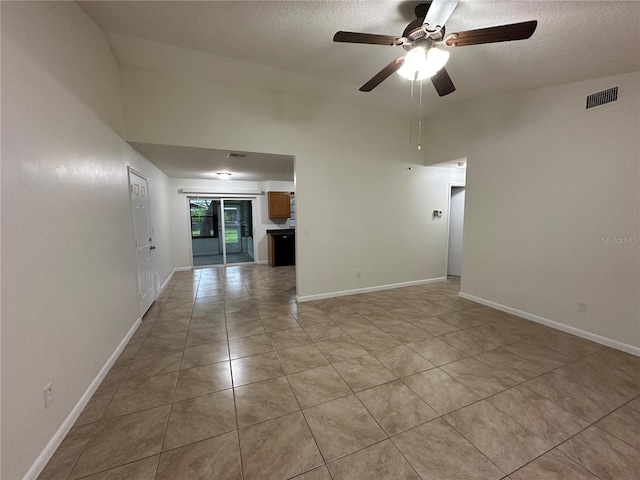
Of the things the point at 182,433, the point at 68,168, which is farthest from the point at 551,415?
the point at 68,168

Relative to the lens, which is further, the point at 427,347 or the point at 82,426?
→ the point at 427,347

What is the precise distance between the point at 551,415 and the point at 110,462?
2.85 metres

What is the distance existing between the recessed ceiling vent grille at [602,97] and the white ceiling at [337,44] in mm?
163

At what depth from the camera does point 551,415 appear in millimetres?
1803

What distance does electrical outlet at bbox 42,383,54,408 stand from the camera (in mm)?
1487

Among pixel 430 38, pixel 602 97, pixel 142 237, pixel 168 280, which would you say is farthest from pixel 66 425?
pixel 602 97

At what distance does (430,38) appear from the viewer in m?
1.92

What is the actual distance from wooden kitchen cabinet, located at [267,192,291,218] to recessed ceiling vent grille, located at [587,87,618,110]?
236 inches

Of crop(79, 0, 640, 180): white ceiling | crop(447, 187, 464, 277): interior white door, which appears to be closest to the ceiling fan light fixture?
crop(79, 0, 640, 180): white ceiling

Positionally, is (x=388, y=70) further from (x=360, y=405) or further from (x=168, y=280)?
(x=168, y=280)

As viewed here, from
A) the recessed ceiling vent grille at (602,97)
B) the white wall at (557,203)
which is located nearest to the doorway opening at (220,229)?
the white wall at (557,203)

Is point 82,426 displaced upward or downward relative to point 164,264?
downward

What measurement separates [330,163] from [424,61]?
2207 mm

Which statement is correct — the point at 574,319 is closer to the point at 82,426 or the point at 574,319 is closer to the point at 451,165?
the point at 451,165
